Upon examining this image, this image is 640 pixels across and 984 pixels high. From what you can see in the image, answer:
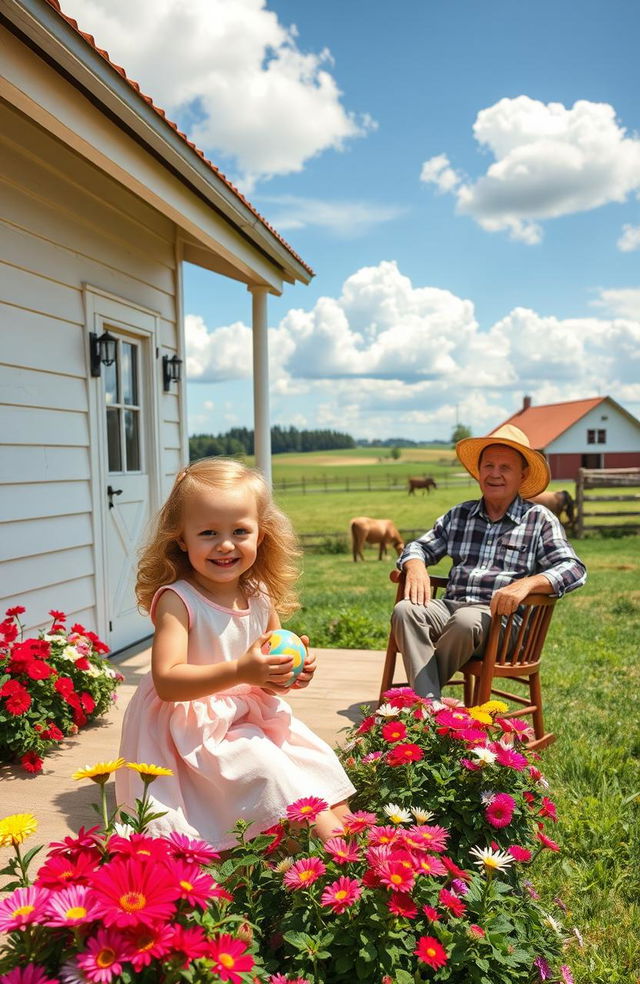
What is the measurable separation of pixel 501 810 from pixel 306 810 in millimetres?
559

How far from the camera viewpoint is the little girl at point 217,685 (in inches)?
72.8

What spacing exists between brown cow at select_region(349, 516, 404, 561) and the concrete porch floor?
901cm

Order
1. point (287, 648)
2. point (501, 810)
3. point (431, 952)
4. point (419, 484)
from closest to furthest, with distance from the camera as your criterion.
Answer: point (431, 952) → point (501, 810) → point (287, 648) → point (419, 484)

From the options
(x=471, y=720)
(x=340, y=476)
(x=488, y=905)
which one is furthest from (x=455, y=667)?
(x=340, y=476)

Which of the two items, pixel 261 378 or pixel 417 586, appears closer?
pixel 417 586

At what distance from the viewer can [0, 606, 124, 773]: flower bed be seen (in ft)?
9.41

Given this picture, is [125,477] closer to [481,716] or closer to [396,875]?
[481,716]

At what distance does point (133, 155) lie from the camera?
12.1 ft

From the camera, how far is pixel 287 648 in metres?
1.91

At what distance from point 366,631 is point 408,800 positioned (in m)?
3.72

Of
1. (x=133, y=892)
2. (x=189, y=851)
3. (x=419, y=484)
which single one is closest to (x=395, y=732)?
(x=189, y=851)

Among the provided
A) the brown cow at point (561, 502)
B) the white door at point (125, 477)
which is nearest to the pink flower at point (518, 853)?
the white door at point (125, 477)

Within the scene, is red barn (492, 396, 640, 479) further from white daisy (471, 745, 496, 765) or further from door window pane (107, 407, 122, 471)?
white daisy (471, 745, 496, 765)

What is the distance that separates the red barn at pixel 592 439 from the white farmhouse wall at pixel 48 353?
40.2 metres
